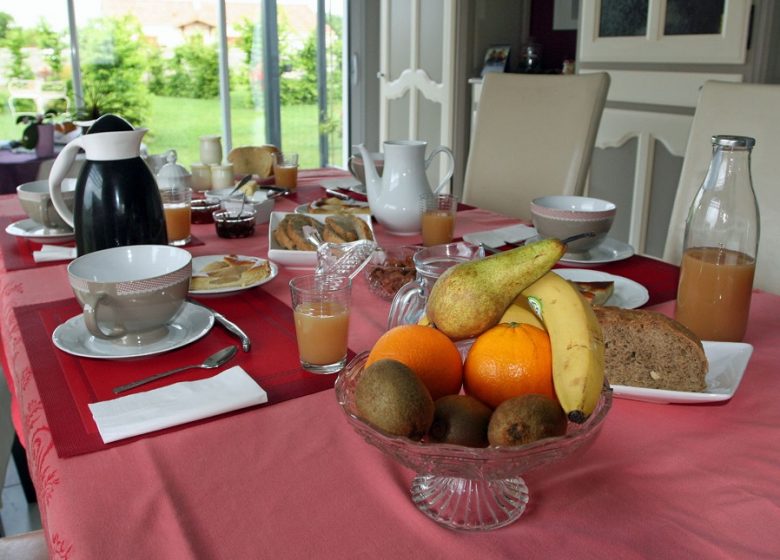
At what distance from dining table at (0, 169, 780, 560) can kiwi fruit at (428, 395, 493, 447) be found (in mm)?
56

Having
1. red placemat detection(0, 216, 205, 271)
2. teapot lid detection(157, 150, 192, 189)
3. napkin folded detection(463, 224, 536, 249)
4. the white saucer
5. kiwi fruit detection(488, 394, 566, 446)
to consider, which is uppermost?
teapot lid detection(157, 150, 192, 189)

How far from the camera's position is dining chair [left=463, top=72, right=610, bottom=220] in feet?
5.74

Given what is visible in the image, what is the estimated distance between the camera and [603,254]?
1.23 m

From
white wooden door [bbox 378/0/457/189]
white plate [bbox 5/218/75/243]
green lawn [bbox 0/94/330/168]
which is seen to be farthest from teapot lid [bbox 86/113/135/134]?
green lawn [bbox 0/94/330/168]

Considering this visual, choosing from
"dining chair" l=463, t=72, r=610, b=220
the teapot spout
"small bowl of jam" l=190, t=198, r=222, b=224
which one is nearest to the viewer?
the teapot spout

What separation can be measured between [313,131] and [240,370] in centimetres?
501

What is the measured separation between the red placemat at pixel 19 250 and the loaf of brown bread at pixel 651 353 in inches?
35.1

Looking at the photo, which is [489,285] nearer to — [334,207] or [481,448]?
[481,448]

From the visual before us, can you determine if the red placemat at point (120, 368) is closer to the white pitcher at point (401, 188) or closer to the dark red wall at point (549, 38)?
the white pitcher at point (401, 188)

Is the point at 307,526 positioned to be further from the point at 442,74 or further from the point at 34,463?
the point at 442,74

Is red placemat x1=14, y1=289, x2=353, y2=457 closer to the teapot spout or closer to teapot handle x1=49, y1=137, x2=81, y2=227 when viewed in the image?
teapot handle x1=49, y1=137, x2=81, y2=227

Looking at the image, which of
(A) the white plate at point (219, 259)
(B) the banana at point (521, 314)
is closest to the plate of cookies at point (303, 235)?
(A) the white plate at point (219, 259)

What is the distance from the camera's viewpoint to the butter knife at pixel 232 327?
0.83m

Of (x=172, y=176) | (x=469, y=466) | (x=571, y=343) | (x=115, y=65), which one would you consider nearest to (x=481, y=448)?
(x=469, y=466)
